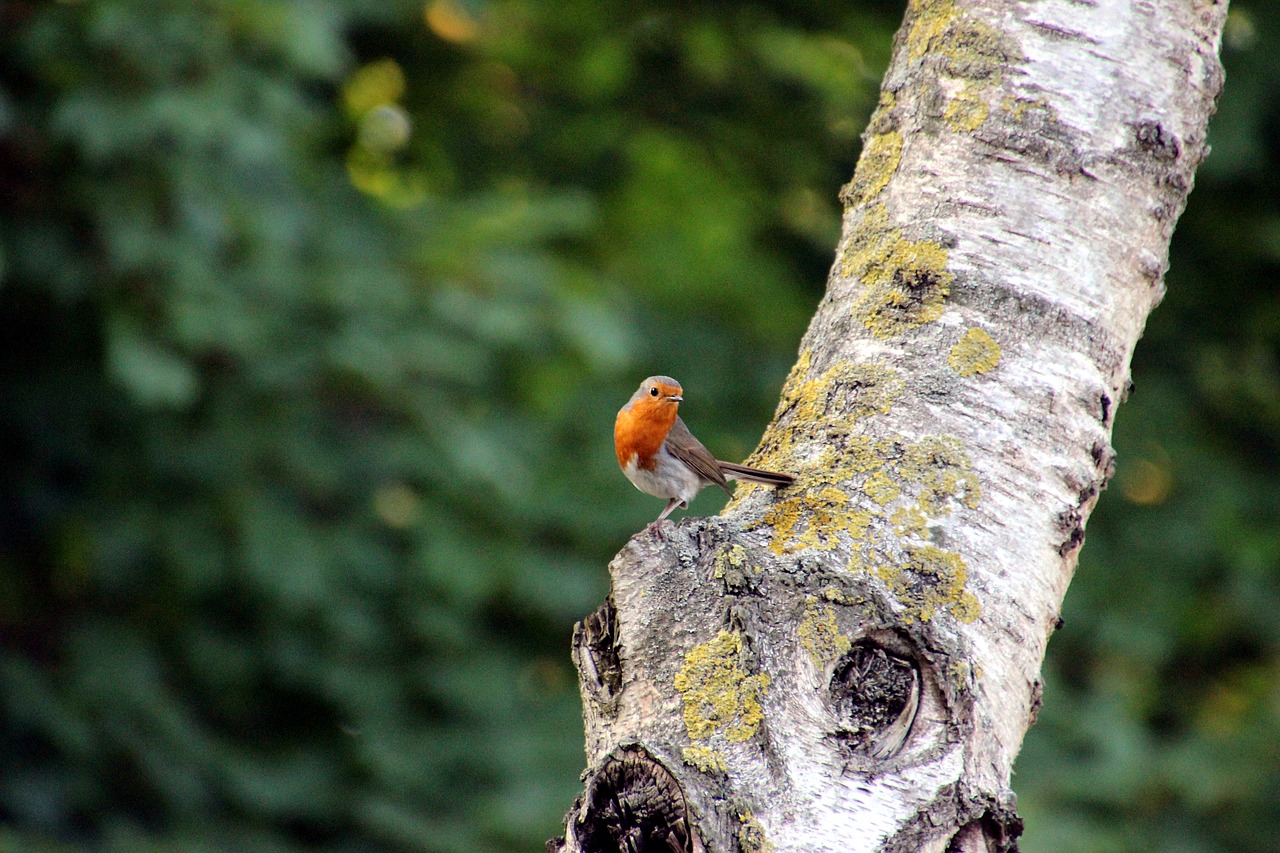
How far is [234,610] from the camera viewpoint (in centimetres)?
649

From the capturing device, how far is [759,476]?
6.59 feet

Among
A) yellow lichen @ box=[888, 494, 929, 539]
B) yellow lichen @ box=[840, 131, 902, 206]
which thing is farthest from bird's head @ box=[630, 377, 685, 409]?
yellow lichen @ box=[888, 494, 929, 539]

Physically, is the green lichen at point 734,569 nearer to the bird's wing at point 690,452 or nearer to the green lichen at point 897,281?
the green lichen at point 897,281

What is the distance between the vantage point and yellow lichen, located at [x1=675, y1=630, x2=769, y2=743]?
5.18ft

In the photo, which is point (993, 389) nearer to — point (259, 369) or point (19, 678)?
point (259, 369)

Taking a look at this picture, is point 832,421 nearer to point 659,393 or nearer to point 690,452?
point 690,452

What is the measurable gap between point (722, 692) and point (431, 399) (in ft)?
14.7

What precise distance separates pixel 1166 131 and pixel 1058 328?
16.3 inches

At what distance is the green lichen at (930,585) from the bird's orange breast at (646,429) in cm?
208

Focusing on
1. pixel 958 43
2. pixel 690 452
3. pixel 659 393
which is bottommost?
pixel 958 43

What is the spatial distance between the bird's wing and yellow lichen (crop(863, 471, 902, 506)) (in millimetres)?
1684

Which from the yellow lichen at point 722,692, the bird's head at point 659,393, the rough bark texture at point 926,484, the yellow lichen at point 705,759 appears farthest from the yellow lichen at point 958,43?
the bird's head at point 659,393

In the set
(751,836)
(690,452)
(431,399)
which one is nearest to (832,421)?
(751,836)

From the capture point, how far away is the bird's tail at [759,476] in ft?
6.40
